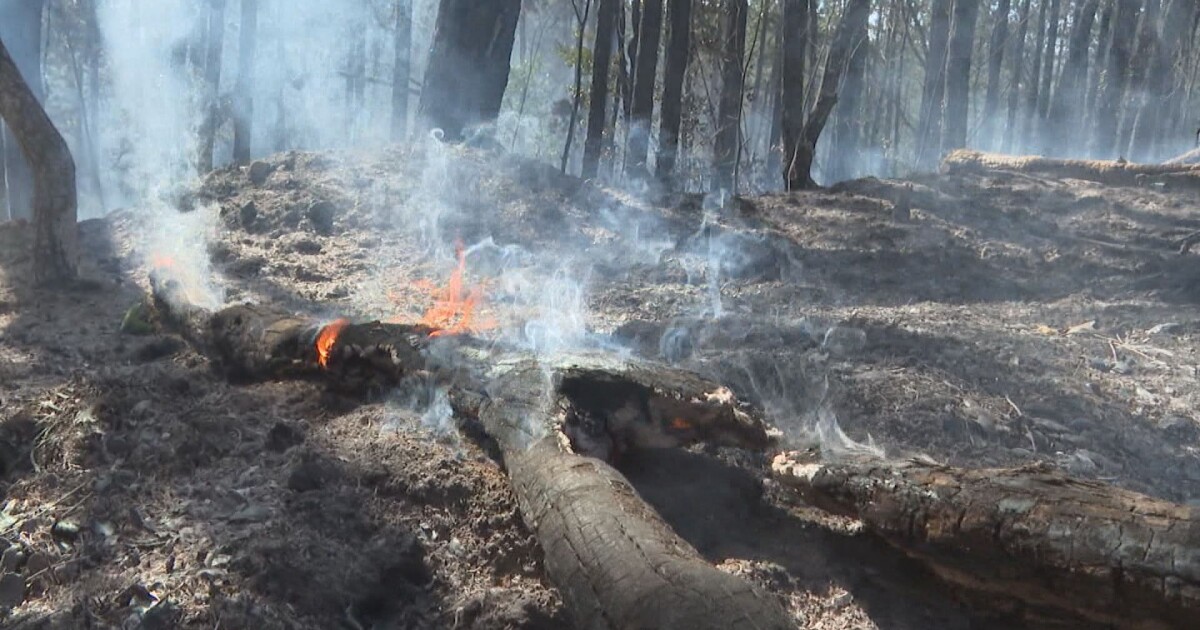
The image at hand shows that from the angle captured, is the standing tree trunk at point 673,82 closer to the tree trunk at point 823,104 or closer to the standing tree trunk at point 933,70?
the tree trunk at point 823,104

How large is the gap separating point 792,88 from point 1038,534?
24.7ft

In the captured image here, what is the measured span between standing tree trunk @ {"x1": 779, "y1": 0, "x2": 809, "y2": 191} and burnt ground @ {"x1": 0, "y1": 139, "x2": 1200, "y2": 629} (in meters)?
0.70

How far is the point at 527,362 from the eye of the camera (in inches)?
151

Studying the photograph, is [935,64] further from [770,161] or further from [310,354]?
[310,354]

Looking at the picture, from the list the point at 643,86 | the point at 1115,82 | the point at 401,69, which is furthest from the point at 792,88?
the point at 401,69

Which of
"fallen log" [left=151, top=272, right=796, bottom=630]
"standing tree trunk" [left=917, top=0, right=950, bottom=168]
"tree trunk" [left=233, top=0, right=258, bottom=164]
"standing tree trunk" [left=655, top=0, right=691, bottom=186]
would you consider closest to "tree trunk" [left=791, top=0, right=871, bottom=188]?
"standing tree trunk" [left=655, top=0, right=691, bottom=186]

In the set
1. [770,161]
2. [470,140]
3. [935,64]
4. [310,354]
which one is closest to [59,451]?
[310,354]

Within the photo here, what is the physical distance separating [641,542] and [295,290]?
4980mm

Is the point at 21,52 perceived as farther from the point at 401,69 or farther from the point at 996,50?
the point at 996,50

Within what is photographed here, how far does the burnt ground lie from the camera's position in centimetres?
281

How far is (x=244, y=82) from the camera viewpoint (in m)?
17.4

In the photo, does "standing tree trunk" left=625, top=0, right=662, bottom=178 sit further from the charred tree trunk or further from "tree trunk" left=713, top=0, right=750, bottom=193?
the charred tree trunk

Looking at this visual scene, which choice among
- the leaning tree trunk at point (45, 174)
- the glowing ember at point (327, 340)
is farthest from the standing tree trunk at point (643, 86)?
the glowing ember at point (327, 340)

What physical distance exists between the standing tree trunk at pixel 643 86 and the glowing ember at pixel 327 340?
241 inches
